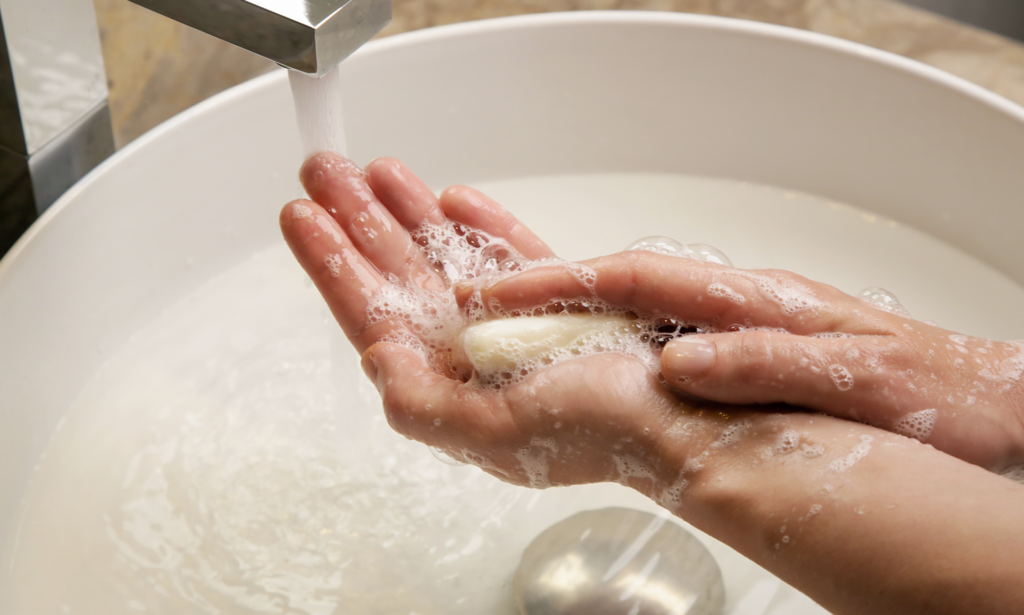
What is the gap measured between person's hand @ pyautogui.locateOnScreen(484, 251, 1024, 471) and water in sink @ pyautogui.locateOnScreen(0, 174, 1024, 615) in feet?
0.95

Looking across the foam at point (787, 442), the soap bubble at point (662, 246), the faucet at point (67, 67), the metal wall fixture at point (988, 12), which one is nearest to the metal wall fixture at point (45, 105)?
the faucet at point (67, 67)

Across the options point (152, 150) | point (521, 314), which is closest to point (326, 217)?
point (521, 314)

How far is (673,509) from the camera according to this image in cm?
71

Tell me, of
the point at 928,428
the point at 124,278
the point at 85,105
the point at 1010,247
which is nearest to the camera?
the point at 928,428

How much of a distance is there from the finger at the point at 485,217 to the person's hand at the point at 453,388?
0.07 meters

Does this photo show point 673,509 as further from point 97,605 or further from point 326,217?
point 97,605

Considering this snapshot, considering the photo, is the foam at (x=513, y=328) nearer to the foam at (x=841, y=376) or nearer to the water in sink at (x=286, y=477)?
the foam at (x=841, y=376)

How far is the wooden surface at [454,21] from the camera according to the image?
1.03 m

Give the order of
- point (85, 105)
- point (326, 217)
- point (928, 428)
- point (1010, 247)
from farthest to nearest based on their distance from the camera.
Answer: point (1010, 247)
point (85, 105)
point (326, 217)
point (928, 428)

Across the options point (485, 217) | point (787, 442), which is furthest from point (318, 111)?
point (787, 442)

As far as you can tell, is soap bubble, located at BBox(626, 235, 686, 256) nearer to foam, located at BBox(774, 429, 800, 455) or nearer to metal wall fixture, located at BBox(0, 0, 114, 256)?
foam, located at BBox(774, 429, 800, 455)

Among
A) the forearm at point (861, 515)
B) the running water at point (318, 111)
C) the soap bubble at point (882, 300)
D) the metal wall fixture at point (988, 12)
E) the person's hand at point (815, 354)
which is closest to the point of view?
the forearm at point (861, 515)

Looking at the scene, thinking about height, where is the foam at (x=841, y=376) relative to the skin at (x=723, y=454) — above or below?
above

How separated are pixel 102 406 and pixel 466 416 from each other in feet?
1.80
